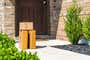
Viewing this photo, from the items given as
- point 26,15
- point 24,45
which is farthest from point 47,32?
point 24,45

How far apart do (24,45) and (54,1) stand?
17.1 ft

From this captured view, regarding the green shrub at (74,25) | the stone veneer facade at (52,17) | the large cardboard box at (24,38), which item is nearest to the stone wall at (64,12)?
the stone veneer facade at (52,17)

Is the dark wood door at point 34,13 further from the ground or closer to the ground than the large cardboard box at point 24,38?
further from the ground

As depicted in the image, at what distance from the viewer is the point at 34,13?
1612cm

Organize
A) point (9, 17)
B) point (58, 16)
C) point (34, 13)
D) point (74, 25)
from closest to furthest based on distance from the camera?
1. point (74, 25)
2. point (9, 17)
3. point (58, 16)
4. point (34, 13)

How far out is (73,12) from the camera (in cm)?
1234

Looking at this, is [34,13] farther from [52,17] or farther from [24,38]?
[24,38]

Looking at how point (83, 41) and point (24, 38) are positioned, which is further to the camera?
point (83, 41)

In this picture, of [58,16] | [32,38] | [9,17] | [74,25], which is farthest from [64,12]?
Answer: [32,38]

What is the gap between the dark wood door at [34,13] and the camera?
52.1 ft

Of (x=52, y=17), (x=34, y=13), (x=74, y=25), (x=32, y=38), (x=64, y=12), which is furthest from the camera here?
(x=34, y=13)

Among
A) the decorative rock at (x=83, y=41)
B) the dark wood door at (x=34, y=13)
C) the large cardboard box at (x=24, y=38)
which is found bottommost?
the decorative rock at (x=83, y=41)

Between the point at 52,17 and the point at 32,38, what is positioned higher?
the point at 52,17

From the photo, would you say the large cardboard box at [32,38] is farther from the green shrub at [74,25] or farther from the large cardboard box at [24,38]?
the green shrub at [74,25]
